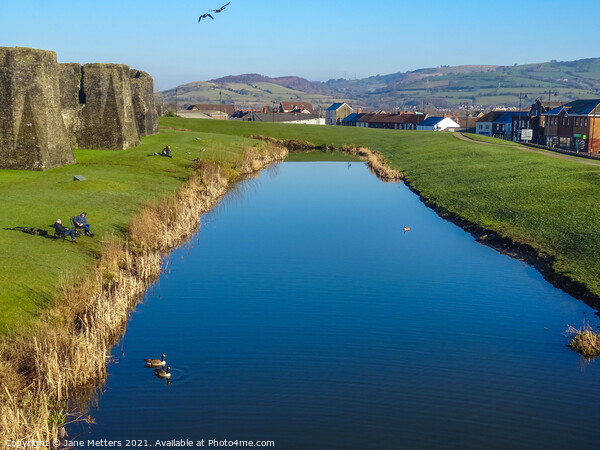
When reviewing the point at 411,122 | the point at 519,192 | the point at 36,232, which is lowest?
the point at 411,122

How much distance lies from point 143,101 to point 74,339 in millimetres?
61852

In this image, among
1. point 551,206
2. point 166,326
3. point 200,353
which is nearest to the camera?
point 200,353

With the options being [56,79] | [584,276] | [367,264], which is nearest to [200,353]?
[367,264]

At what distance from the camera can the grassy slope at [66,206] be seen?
2177cm

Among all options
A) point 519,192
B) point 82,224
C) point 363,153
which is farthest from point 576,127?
point 82,224

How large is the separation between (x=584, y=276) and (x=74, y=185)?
29.0 meters

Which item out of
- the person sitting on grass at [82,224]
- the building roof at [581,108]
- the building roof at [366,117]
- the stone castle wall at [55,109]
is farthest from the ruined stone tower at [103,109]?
the building roof at [366,117]

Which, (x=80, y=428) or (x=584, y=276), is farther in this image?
(x=584, y=276)

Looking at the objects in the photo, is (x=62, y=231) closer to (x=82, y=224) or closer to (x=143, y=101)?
(x=82, y=224)

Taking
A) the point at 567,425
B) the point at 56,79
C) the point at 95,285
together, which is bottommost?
the point at 567,425

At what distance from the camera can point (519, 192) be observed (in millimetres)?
44375

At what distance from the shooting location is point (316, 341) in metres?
21.0

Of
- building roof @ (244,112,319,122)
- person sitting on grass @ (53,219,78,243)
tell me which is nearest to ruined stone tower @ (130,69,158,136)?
person sitting on grass @ (53,219,78,243)

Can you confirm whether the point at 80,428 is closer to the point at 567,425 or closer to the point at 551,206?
the point at 567,425
